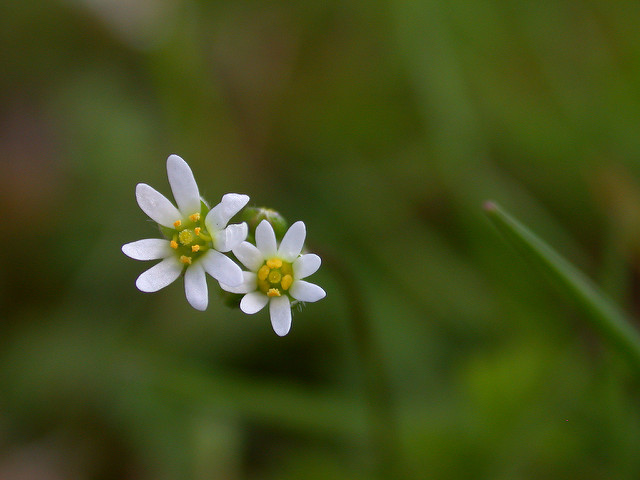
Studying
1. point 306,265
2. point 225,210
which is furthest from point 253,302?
point 225,210

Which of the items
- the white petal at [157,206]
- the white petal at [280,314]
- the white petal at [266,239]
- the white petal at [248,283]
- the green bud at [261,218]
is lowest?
the white petal at [280,314]

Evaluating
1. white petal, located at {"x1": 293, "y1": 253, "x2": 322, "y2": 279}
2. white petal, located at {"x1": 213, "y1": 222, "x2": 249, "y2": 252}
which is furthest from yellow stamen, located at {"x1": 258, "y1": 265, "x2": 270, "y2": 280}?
white petal, located at {"x1": 213, "y1": 222, "x2": 249, "y2": 252}

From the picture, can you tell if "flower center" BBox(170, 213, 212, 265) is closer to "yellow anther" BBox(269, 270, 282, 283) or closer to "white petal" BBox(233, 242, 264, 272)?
"white petal" BBox(233, 242, 264, 272)

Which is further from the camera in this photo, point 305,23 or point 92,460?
point 305,23

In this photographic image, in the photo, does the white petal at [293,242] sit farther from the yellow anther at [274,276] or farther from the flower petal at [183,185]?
the flower petal at [183,185]

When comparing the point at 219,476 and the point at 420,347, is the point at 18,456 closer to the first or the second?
the point at 219,476

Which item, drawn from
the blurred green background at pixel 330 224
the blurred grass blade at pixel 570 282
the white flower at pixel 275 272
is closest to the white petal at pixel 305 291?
the white flower at pixel 275 272

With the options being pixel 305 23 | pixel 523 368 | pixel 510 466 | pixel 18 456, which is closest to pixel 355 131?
pixel 305 23
